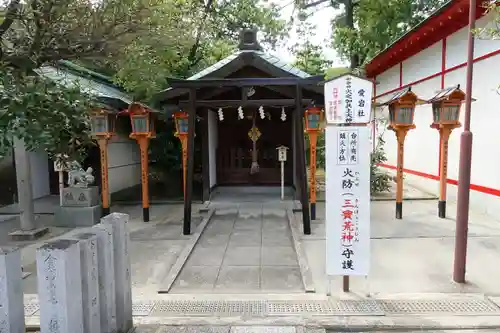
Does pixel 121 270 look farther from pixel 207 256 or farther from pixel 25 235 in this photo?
pixel 25 235

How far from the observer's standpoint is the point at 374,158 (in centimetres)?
1349

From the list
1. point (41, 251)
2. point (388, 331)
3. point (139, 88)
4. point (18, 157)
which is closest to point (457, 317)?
point (388, 331)

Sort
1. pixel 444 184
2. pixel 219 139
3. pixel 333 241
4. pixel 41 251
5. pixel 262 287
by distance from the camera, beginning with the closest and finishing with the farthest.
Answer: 1. pixel 41 251
2. pixel 333 241
3. pixel 262 287
4. pixel 444 184
5. pixel 219 139

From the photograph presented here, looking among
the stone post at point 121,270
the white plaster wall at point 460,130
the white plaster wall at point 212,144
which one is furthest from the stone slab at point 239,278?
the white plaster wall at point 460,130

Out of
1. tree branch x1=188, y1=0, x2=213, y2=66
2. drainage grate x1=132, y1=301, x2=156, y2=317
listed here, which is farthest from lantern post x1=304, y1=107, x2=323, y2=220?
tree branch x1=188, y1=0, x2=213, y2=66

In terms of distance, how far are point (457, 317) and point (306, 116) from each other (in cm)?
550

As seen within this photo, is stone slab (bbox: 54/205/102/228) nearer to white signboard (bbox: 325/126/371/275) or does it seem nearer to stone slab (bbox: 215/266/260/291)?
stone slab (bbox: 215/266/260/291)

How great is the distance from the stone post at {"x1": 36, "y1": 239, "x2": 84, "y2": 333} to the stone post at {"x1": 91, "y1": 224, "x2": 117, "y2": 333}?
49 centimetres

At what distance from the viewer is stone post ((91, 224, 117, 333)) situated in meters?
3.52

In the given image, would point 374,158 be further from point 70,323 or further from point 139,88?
point 70,323

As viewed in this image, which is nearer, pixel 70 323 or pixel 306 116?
pixel 70 323

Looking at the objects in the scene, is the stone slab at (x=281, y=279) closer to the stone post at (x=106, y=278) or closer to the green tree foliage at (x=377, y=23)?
the stone post at (x=106, y=278)

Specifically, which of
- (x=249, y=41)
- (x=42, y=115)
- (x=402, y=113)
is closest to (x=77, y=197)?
(x=249, y=41)

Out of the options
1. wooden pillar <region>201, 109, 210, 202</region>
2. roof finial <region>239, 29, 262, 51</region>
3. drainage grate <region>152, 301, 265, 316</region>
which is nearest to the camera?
drainage grate <region>152, 301, 265, 316</region>
